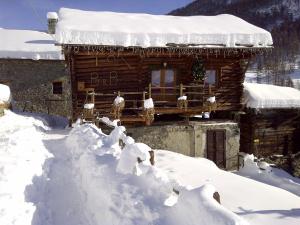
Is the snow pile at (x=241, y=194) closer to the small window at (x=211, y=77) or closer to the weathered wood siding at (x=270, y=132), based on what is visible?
the small window at (x=211, y=77)

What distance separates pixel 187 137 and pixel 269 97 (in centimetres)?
490

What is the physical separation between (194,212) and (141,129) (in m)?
9.79

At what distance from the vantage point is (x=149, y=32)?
1456 centimetres

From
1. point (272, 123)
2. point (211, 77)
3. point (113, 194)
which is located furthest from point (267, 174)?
point (113, 194)

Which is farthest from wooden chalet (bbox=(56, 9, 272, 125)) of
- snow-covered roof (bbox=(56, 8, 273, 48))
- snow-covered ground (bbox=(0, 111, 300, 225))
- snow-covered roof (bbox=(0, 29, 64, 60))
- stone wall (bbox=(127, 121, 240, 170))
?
snow-covered roof (bbox=(0, 29, 64, 60))

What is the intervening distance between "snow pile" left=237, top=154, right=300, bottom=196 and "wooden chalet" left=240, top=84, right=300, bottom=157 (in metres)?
1.47

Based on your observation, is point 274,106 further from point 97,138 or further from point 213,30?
point 97,138

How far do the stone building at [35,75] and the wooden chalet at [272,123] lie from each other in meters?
11.1

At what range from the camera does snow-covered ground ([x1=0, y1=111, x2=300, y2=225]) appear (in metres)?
5.74

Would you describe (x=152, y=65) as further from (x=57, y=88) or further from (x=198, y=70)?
(x=57, y=88)

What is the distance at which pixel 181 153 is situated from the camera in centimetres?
1523

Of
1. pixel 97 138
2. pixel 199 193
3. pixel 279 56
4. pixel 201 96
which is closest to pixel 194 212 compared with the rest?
pixel 199 193

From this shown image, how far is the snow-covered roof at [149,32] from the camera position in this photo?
1384 cm

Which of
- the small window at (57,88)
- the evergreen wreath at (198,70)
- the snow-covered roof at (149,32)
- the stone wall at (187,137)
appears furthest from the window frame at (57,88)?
the evergreen wreath at (198,70)
